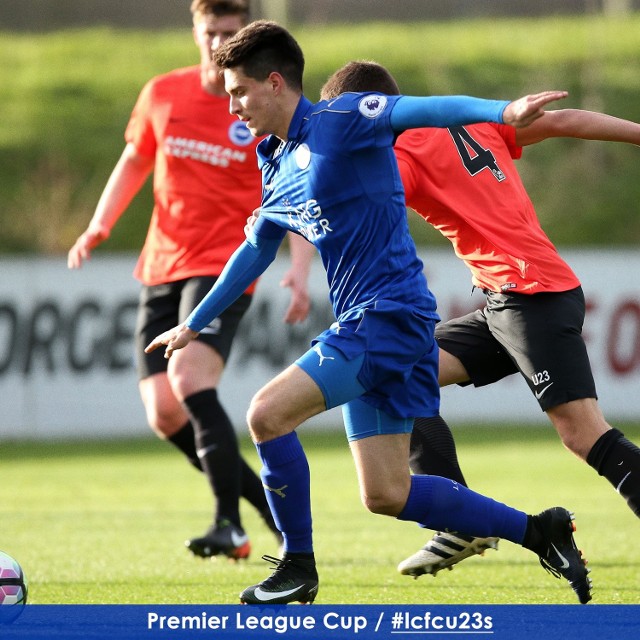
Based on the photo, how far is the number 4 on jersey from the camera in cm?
514

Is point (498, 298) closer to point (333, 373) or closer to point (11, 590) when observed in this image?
point (333, 373)

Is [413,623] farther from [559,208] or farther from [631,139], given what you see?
[559,208]

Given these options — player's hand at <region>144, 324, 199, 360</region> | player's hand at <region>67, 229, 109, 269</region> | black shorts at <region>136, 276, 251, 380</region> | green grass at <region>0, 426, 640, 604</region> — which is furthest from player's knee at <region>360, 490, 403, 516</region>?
player's hand at <region>67, 229, 109, 269</region>

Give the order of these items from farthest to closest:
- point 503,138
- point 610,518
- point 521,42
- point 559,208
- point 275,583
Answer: point 521,42, point 559,208, point 610,518, point 503,138, point 275,583

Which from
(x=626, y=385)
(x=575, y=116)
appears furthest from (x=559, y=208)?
(x=575, y=116)

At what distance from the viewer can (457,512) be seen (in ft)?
15.4

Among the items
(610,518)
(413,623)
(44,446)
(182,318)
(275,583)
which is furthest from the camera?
(44,446)

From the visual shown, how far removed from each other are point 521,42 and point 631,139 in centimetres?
2185

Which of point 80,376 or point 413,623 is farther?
point 80,376

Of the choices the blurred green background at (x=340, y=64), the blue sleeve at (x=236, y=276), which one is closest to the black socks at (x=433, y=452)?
the blue sleeve at (x=236, y=276)

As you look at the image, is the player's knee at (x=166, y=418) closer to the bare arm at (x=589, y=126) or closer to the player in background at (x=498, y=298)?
the player in background at (x=498, y=298)

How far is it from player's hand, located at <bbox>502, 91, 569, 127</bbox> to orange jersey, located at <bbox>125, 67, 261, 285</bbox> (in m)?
2.81

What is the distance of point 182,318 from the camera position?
631cm

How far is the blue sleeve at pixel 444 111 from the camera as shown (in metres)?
3.94
